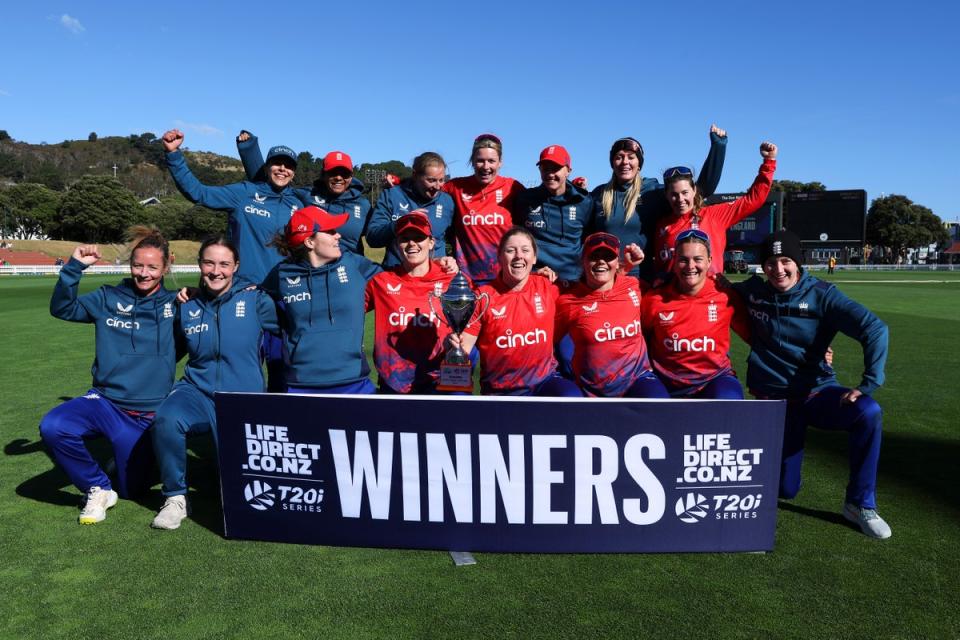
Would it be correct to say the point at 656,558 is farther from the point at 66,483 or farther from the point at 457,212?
the point at 66,483

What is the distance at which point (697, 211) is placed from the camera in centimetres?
521

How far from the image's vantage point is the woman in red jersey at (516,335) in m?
4.34

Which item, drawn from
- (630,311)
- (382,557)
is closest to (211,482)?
(382,557)

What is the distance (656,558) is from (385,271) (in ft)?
8.49

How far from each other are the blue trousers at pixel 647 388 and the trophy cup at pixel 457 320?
42.5 inches

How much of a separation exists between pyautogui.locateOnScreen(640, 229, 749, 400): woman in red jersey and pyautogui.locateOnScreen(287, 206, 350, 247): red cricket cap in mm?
2240

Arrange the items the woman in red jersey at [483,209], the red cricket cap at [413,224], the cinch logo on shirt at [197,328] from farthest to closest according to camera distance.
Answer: the woman in red jersey at [483,209] → the red cricket cap at [413,224] → the cinch logo on shirt at [197,328]

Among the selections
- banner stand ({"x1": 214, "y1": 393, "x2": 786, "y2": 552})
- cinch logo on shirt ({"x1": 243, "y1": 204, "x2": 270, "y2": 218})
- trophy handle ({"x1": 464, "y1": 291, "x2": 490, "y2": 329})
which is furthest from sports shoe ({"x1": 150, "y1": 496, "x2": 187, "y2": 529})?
cinch logo on shirt ({"x1": 243, "y1": 204, "x2": 270, "y2": 218})

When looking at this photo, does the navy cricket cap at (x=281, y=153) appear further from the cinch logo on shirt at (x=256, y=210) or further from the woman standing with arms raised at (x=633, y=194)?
the woman standing with arms raised at (x=633, y=194)

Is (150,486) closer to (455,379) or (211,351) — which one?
(211,351)

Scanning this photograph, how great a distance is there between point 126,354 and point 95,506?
94 cm

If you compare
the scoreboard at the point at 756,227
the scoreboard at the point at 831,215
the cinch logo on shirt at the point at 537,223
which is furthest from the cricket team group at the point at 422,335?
the scoreboard at the point at 831,215

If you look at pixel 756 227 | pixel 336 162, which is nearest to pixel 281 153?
pixel 336 162

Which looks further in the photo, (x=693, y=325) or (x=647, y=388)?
(x=693, y=325)
